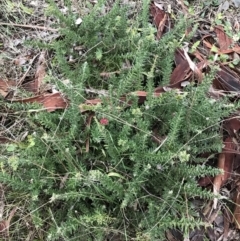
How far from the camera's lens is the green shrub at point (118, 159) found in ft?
7.95

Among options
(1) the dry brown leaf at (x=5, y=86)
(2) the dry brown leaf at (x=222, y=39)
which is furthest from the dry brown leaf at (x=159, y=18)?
(1) the dry brown leaf at (x=5, y=86)

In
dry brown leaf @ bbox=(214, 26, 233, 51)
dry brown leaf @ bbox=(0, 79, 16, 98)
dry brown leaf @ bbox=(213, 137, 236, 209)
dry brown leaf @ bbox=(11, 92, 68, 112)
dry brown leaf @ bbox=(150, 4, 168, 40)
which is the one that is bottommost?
dry brown leaf @ bbox=(213, 137, 236, 209)

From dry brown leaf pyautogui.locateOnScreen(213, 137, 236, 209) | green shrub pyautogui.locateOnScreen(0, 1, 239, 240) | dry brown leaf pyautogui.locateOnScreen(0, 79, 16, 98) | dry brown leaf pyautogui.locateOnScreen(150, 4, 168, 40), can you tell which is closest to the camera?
green shrub pyautogui.locateOnScreen(0, 1, 239, 240)

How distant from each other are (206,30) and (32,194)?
169 cm

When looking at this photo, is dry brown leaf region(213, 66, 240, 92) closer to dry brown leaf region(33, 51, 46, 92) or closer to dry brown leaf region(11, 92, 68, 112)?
dry brown leaf region(11, 92, 68, 112)

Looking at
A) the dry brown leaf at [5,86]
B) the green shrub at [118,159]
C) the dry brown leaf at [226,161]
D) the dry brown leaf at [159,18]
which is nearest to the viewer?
the green shrub at [118,159]

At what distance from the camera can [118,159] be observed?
2.53 metres

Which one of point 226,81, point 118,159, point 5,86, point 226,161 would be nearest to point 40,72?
point 5,86

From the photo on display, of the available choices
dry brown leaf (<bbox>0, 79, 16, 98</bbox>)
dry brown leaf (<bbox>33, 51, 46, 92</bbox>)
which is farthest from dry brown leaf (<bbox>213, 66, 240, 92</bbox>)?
dry brown leaf (<bbox>0, 79, 16, 98</bbox>)

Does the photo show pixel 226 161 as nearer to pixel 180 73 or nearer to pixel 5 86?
pixel 180 73

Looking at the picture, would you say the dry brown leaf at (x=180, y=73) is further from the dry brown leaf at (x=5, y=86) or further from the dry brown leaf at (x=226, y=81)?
the dry brown leaf at (x=5, y=86)

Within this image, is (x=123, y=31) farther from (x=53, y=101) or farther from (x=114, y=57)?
(x=53, y=101)

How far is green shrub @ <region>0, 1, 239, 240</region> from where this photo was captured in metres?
2.42

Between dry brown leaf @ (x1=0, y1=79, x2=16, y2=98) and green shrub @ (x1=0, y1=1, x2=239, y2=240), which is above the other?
dry brown leaf @ (x1=0, y1=79, x2=16, y2=98)
